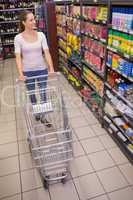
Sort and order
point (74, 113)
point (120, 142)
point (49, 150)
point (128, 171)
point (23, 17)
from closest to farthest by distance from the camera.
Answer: point (49, 150) < point (128, 171) < point (23, 17) < point (120, 142) < point (74, 113)

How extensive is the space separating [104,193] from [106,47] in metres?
1.76

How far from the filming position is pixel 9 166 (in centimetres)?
259

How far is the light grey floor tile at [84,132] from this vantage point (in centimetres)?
307

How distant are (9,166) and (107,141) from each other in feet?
4.49

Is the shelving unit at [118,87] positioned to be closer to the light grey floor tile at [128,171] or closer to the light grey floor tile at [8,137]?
the light grey floor tile at [128,171]

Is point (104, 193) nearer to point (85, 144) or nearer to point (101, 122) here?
point (85, 144)

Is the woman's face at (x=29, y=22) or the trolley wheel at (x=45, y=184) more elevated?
the woman's face at (x=29, y=22)

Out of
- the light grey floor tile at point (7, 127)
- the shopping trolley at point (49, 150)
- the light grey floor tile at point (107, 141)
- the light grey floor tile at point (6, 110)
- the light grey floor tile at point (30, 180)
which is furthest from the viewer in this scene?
the light grey floor tile at point (6, 110)

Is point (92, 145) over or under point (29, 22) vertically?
under

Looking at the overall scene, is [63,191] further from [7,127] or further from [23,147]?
[7,127]

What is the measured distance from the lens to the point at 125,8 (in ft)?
7.42

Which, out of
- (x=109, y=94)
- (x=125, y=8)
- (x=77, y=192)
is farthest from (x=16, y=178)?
(x=125, y=8)

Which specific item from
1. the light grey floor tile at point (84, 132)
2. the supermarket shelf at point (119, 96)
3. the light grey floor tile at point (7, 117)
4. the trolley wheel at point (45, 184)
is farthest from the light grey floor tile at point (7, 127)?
the supermarket shelf at point (119, 96)

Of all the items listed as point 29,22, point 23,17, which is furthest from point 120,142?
point 23,17
